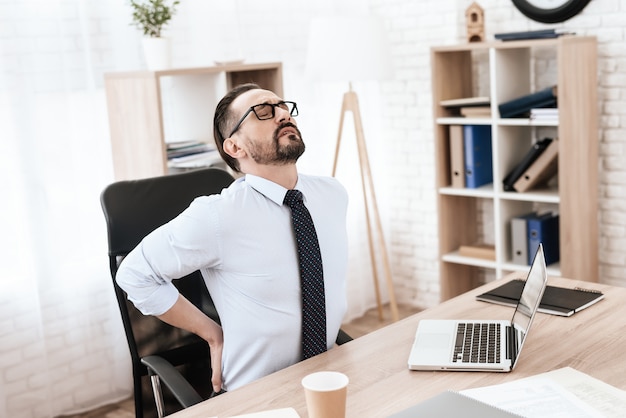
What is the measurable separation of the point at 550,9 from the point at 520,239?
1.09m

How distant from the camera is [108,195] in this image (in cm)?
217

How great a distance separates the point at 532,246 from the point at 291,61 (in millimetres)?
1540

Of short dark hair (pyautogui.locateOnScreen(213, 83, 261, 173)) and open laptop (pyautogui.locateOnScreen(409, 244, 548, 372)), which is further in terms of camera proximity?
short dark hair (pyautogui.locateOnScreen(213, 83, 261, 173))

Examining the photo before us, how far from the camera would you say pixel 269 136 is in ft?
6.91

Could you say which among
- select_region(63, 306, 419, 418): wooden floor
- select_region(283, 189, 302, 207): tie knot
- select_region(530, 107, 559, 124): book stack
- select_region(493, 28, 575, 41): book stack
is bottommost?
select_region(63, 306, 419, 418): wooden floor

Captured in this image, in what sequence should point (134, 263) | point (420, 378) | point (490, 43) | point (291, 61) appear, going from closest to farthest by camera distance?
1. point (420, 378)
2. point (134, 263)
3. point (490, 43)
4. point (291, 61)

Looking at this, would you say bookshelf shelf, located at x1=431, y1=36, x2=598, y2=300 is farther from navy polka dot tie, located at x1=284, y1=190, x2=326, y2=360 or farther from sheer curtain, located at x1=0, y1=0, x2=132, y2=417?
navy polka dot tie, located at x1=284, y1=190, x2=326, y2=360

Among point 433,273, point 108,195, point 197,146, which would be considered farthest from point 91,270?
point 433,273

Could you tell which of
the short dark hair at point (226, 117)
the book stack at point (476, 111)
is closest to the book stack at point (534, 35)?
the book stack at point (476, 111)

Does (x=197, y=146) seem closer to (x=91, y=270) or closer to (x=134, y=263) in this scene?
(x=91, y=270)

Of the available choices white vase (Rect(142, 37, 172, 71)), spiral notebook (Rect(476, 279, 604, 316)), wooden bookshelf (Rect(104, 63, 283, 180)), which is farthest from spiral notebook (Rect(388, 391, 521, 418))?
white vase (Rect(142, 37, 172, 71))

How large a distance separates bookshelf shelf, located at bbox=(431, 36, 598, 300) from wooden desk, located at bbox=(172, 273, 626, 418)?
4.92 feet

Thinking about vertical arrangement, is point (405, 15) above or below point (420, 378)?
above

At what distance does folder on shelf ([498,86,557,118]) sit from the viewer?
3.66 metres
